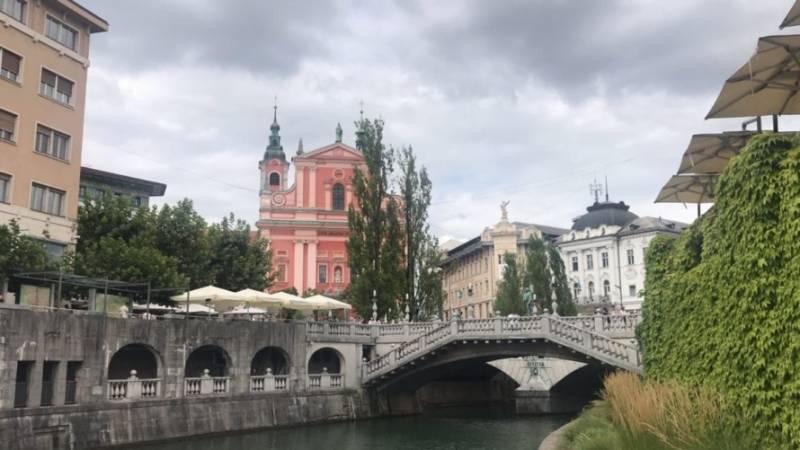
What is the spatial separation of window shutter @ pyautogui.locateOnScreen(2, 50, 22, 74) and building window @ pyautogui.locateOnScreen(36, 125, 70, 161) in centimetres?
249

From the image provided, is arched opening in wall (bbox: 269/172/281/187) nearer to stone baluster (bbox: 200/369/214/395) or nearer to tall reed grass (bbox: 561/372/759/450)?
stone baluster (bbox: 200/369/214/395)

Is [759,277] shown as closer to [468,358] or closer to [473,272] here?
[468,358]

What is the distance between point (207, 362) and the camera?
33062 mm

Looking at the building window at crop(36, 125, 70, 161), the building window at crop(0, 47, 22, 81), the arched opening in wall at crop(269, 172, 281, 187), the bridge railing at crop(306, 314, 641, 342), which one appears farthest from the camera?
the arched opening in wall at crop(269, 172, 281, 187)

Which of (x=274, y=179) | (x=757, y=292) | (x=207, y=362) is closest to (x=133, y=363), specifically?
(x=207, y=362)

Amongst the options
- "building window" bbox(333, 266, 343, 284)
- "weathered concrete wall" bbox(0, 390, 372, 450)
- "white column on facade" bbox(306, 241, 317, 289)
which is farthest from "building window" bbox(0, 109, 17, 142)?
"building window" bbox(333, 266, 343, 284)

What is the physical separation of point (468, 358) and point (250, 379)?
34.1 feet

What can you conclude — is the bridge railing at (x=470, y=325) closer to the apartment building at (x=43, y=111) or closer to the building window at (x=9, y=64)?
the apartment building at (x=43, y=111)

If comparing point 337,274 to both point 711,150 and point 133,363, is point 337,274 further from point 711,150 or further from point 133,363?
point 711,150

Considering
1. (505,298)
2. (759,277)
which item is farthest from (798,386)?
(505,298)

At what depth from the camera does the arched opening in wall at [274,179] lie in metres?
78.9

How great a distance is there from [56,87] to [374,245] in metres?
17.9

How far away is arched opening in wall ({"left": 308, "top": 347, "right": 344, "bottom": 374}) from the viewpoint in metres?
38.2

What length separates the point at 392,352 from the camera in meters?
36.5
